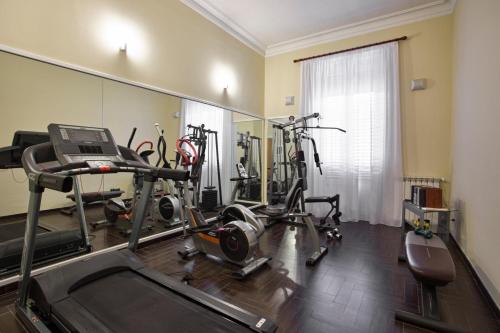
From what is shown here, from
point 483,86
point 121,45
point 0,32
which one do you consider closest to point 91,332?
point 0,32

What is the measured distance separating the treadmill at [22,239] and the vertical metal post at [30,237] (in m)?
0.71

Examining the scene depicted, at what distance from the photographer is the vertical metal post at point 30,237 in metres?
1.56

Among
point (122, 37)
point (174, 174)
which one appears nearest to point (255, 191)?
point (122, 37)

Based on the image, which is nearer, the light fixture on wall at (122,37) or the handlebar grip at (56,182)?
the handlebar grip at (56,182)

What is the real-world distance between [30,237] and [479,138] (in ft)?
12.7

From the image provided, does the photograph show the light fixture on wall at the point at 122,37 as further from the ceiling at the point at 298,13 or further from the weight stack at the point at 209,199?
the weight stack at the point at 209,199

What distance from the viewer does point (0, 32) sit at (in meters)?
2.16

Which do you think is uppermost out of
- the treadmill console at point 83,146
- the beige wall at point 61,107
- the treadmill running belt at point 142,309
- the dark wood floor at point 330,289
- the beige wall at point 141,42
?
the beige wall at point 141,42

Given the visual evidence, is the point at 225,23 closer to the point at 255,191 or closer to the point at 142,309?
the point at 255,191

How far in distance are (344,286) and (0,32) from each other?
3724 mm

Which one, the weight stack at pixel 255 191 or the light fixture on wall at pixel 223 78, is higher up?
the light fixture on wall at pixel 223 78

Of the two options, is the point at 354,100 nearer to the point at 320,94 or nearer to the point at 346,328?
the point at 320,94

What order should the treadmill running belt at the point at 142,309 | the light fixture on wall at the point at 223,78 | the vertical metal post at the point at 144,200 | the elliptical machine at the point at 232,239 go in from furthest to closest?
the light fixture on wall at the point at 223,78, the elliptical machine at the point at 232,239, the vertical metal post at the point at 144,200, the treadmill running belt at the point at 142,309

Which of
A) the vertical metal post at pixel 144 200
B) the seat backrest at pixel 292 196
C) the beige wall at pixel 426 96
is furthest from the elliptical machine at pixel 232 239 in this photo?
the beige wall at pixel 426 96
